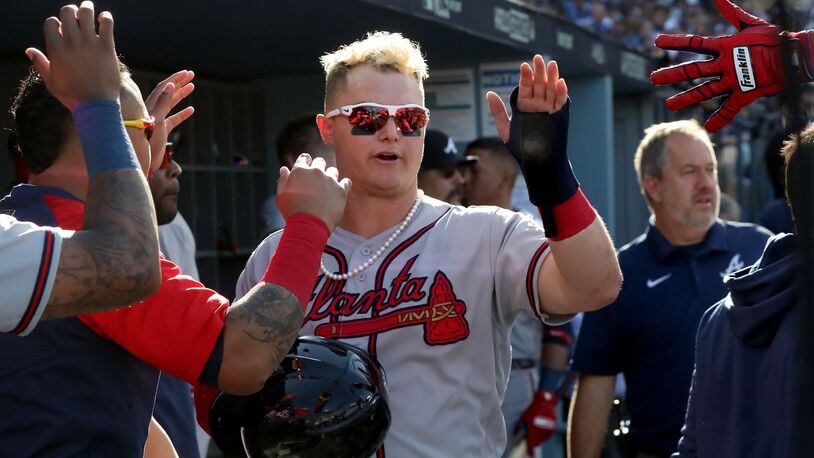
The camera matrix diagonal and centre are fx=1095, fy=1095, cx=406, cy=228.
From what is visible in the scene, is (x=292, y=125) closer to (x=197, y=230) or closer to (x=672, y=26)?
(x=197, y=230)

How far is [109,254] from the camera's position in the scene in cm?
183

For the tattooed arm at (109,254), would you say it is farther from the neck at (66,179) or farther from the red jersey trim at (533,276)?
the red jersey trim at (533,276)

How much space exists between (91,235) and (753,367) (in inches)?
58.4

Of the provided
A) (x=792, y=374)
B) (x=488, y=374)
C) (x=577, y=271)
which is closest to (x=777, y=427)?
(x=792, y=374)

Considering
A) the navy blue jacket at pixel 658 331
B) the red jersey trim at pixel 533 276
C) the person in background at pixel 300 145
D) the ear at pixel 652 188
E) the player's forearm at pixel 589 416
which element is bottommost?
the player's forearm at pixel 589 416

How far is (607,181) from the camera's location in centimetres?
791

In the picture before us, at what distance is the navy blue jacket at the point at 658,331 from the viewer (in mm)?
4277

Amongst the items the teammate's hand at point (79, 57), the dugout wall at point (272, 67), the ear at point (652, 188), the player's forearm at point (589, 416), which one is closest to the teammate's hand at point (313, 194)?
the teammate's hand at point (79, 57)

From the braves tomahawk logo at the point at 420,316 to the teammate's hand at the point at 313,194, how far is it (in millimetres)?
563

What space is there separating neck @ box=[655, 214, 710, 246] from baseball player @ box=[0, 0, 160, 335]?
3134 mm

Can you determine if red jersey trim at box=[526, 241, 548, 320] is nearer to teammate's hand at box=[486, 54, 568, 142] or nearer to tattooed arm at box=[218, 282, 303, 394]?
teammate's hand at box=[486, 54, 568, 142]

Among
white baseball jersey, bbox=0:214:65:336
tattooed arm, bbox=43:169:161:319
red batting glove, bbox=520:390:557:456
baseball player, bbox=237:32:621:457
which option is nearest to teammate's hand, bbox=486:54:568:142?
baseball player, bbox=237:32:621:457

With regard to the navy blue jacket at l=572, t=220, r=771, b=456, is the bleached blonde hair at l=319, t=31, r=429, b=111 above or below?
above

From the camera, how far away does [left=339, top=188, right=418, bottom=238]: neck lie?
120 inches
